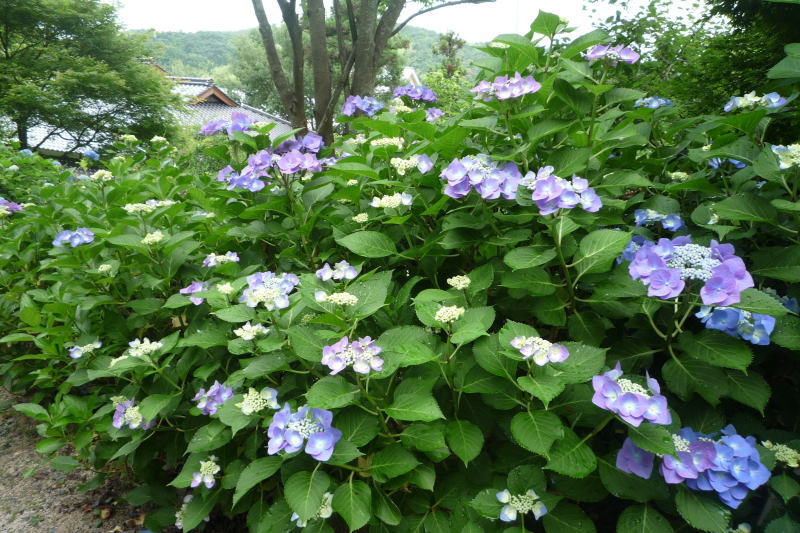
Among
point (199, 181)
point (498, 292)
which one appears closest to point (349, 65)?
point (199, 181)

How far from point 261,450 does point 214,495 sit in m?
0.19

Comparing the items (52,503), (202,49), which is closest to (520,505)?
(52,503)

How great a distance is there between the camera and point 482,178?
1.09 m

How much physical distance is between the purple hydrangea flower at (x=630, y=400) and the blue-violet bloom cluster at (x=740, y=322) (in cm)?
20

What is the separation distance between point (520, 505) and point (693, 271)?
0.59 metres

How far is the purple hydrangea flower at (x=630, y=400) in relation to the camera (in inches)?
31.3

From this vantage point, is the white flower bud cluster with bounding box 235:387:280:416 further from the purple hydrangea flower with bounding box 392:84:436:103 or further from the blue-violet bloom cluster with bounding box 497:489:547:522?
the purple hydrangea flower with bounding box 392:84:436:103

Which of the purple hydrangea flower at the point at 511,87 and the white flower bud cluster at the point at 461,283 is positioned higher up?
the purple hydrangea flower at the point at 511,87

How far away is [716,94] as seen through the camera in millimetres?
2250

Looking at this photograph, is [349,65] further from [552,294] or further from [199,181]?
[552,294]

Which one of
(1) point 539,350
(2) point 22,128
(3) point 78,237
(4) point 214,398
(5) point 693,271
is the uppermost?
(5) point 693,271

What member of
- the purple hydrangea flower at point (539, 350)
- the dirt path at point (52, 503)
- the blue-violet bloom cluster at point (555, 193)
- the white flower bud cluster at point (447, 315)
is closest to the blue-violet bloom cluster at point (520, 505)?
the purple hydrangea flower at point (539, 350)

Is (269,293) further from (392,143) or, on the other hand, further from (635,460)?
(635,460)

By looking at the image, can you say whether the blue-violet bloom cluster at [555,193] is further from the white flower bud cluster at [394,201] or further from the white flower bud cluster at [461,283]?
the white flower bud cluster at [394,201]
